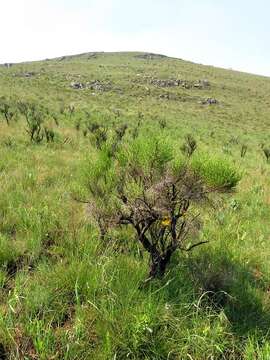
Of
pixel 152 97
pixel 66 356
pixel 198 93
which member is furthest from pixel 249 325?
pixel 198 93

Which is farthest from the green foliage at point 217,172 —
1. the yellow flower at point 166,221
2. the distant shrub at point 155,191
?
the yellow flower at point 166,221

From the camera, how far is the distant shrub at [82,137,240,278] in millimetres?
3443

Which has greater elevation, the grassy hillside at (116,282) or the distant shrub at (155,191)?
the distant shrub at (155,191)

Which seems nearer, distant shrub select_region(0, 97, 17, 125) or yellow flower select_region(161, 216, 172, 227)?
yellow flower select_region(161, 216, 172, 227)

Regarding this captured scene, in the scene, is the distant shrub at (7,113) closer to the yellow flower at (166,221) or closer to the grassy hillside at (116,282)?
the grassy hillside at (116,282)

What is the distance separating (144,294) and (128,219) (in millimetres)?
751

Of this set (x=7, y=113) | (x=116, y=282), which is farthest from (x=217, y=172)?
(x=7, y=113)

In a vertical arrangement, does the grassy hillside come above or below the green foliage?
below

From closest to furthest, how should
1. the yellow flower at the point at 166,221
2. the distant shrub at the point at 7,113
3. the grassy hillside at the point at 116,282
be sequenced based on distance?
→ 1. the grassy hillside at the point at 116,282
2. the yellow flower at the point at 166,221
3. the distant shrub at the point at 7,113

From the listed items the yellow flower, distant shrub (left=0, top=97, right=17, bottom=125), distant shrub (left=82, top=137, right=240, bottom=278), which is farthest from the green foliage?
distant shrub (left=0, top=97, right=17, bottom=125)

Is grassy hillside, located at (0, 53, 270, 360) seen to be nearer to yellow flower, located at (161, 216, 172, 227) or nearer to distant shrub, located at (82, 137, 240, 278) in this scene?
distant shrub, located at (82, 137, 240, 278)

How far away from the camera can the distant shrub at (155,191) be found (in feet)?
11.3

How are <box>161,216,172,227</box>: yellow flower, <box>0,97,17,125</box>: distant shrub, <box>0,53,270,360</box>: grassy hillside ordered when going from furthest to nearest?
1. <box>0,97,17,125</box>: distant shrub
2. <box>161,216,172,227</box>: yellow flower
3. <box>0,53,270,360</box>: grassy hillside

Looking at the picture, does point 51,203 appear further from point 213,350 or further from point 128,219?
point 213,350
